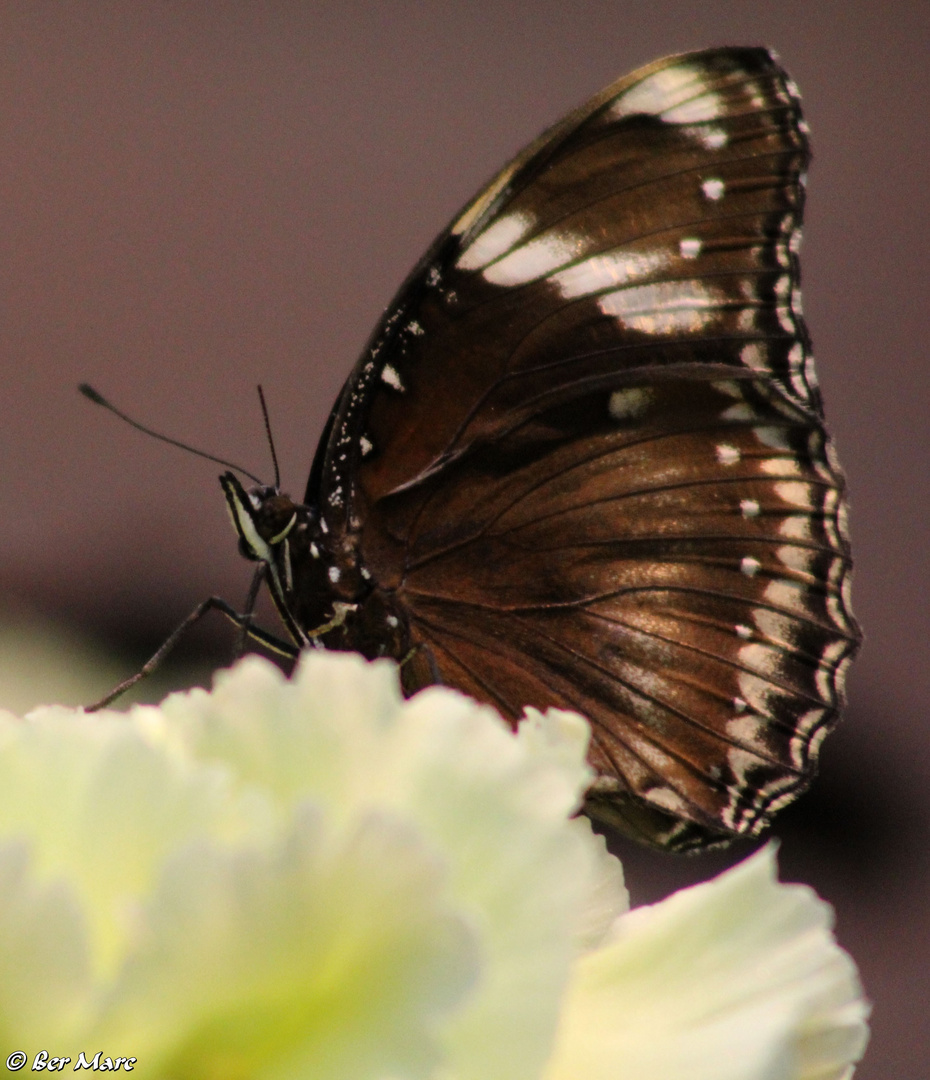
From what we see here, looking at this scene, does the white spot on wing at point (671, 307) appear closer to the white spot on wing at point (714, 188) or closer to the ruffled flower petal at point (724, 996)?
the white spot on wing at point (714, 188)

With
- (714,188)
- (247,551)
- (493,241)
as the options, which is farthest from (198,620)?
(714,188)

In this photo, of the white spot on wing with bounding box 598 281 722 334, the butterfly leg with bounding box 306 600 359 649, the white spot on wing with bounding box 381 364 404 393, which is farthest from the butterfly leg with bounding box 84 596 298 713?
the white spot on wing with bounding box 598 281 722 334

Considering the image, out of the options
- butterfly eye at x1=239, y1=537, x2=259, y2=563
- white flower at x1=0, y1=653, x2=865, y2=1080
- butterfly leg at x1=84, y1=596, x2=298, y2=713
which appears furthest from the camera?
butterfly eye at x1=239, y1=537, x2=259, y2=563

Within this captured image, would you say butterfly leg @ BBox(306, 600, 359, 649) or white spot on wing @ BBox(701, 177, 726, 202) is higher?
white spot on wing @ BBox(701, 177, 726, 202)

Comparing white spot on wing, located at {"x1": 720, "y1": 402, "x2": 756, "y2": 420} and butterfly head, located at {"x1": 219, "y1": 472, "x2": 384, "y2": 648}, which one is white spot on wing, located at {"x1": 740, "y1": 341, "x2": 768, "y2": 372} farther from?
butterfly head, located at {"x1": 219, "y1": 472, "x2": 384, "y2": 648}

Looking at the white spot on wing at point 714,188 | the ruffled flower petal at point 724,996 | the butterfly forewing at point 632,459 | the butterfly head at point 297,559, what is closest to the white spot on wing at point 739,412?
the butterfly forewing at point 632,459

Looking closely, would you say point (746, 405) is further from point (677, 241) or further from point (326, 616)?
point (326, 616)
